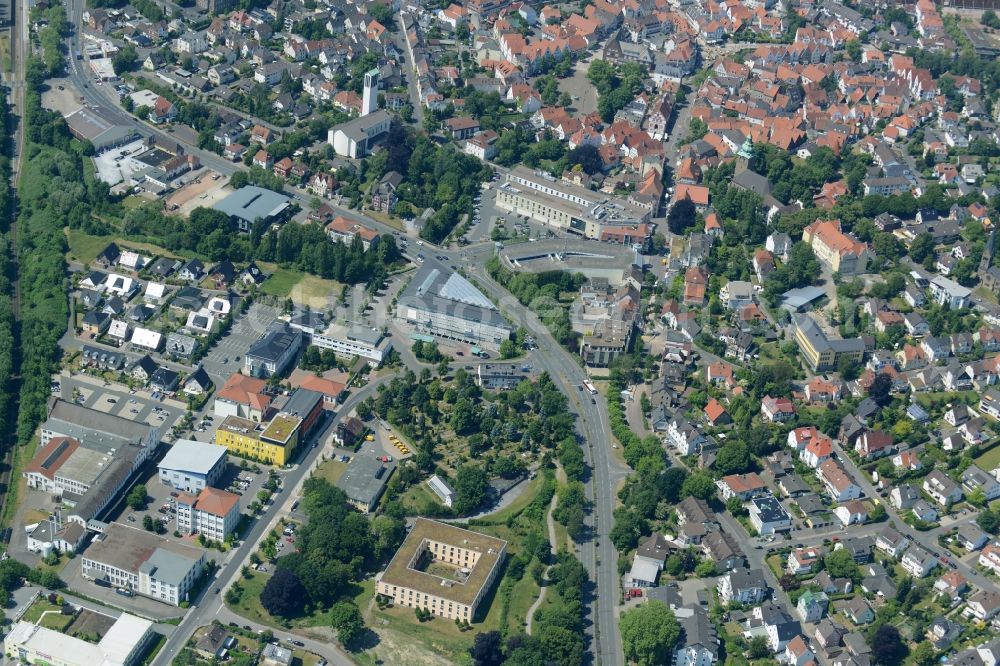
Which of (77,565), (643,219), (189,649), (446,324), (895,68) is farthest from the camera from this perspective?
(895,68)

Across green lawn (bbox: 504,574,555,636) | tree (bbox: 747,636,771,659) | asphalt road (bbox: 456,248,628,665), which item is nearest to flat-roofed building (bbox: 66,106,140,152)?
asphalt road (bbox: 456,248,628,665)

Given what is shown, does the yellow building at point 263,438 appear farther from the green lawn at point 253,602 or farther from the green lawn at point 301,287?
the green lawn at point 301,287

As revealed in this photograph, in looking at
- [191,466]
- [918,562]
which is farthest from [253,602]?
[918,562]

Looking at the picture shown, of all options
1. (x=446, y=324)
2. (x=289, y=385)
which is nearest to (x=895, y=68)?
(x=446, y=324)

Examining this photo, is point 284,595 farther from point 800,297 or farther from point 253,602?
point 800,297

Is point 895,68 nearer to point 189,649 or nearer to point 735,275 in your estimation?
point 735,275

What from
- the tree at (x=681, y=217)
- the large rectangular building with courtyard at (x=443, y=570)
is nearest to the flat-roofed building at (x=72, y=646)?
the large rectangular building with courtyard at (x=443, y=570)
